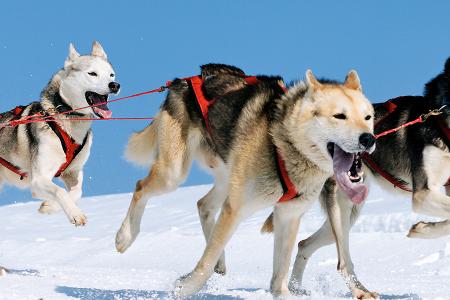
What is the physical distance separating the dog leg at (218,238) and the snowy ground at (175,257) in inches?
8.2

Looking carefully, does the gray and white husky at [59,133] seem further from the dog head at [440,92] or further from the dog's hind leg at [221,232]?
the dog head at [440,92]

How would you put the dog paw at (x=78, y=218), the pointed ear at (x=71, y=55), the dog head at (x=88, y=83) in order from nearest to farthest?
the dog paw at (x=78, y=218) → the dog head at (x=88, y=83) → the pointed ear at (x=71, y=55)

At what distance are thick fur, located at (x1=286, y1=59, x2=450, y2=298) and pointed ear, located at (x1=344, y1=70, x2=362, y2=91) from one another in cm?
109

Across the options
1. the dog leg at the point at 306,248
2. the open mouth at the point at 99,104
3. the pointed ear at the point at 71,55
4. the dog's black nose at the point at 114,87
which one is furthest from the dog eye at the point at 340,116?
the pointed ear at the point at 71,55

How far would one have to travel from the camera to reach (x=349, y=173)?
4.05 meters

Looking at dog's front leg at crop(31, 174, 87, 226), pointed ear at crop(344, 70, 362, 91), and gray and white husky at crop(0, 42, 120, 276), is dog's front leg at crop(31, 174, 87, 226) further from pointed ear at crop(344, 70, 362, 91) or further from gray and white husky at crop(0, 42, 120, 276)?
pointed ear at crop(344, 70, 362, 91)

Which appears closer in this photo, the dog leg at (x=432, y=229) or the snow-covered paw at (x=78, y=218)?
the dog leg at (x=432, y=229)

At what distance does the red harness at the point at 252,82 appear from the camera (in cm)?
436

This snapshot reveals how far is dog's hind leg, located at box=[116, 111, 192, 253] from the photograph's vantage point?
5.37 m

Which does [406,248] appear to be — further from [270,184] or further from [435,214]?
[270,184]

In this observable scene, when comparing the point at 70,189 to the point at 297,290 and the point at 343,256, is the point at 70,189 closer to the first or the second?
the point at 297,290

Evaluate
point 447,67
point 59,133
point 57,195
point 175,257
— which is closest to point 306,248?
point 447,67

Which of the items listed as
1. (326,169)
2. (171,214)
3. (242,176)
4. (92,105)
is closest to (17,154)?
(92,105)

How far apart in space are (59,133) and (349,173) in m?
2.84
